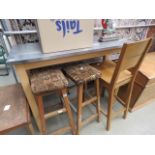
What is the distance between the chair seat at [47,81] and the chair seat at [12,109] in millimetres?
290

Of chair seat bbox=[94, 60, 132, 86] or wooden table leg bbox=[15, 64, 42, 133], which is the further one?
chair seat bbox=[94, 60, 132, 86]

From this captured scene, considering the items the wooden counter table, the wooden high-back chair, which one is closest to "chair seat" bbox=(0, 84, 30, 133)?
the wooden counter table

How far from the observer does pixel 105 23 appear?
4.57ft

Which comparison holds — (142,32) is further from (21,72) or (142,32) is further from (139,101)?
(21,72)

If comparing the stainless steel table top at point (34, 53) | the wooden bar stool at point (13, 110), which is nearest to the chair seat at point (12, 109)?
the wooden bar stool at point (13, 110)

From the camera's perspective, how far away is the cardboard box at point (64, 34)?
946 millimetres

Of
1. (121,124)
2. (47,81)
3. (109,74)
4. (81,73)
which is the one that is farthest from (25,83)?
(121,124)

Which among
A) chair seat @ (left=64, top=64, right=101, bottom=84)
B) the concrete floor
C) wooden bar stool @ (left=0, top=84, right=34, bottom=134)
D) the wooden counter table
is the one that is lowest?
the concrete floor

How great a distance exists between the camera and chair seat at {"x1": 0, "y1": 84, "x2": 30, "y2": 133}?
935 millimetres

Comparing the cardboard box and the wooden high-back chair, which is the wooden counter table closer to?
the cardboard box

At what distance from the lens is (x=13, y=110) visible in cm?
104

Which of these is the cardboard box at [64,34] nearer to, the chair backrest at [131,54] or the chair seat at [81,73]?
the chair seat at [81,73]

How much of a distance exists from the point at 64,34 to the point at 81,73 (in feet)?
1.26

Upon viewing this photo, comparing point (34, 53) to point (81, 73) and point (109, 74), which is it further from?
point (109, 74)
